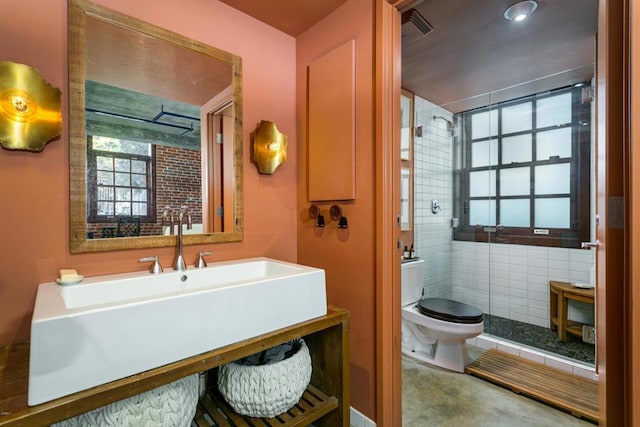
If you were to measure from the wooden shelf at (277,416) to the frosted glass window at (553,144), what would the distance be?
109 inches

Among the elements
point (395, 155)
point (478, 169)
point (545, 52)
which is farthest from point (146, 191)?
point (478, 169)

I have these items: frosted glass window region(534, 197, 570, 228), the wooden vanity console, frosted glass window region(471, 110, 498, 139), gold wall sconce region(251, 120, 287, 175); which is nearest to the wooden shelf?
the wooden vanity console

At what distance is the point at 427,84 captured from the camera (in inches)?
104

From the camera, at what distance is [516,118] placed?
9.41ft

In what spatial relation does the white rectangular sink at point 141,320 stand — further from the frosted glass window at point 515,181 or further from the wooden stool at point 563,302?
the frosted glass window at point 515,181

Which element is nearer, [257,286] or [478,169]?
[257,286]

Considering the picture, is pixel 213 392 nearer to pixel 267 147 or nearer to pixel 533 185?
pixel 267 147

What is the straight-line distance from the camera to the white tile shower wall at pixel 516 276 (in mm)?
2570

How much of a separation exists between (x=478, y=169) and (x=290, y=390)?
282 cm

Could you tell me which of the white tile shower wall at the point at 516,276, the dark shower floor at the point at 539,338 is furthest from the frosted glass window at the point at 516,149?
the dark shower floor at the point at 539,338

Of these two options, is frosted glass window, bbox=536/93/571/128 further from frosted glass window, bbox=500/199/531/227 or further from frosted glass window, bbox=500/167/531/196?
frosted glass window, bbox=500/199/531/227

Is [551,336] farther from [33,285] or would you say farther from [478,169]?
[33,285]

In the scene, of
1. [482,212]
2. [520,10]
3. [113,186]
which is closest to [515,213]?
[482,212]

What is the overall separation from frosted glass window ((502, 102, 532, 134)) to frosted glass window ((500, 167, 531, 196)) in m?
0.39
